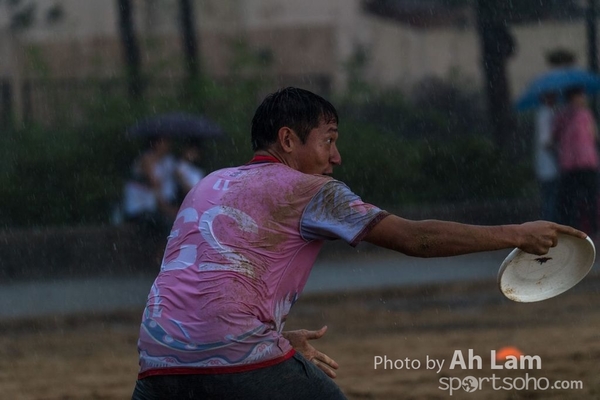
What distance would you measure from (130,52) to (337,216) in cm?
1244

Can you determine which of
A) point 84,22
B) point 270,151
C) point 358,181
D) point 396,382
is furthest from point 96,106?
point 270,151

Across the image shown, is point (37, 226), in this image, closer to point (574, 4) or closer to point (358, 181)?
point (358, 181)

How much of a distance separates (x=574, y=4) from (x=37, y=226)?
1129cm

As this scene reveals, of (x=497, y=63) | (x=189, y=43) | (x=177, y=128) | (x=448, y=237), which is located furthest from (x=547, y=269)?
(x=497, y=63)

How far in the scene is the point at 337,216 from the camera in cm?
360

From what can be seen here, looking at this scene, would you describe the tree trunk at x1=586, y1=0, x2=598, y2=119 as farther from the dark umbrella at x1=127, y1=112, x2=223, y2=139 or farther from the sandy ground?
the dark umbrella at x1=127, y1=112, x2=223, y2=139

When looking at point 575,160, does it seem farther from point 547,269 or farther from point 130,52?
point 547,269

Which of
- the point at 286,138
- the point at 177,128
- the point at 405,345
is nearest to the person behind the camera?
the point at 286,138

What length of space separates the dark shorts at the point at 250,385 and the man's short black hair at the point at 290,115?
0.71 metres

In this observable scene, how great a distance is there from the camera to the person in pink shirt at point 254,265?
139 inches

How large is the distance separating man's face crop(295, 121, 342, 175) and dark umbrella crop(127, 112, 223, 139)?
31.3 feet

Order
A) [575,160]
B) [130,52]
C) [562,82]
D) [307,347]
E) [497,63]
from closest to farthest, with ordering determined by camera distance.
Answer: [307,347] → [575,160] → [562,82] → [130,52] → [497,63]

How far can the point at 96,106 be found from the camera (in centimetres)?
1509

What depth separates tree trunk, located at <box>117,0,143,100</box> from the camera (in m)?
15.5
